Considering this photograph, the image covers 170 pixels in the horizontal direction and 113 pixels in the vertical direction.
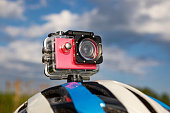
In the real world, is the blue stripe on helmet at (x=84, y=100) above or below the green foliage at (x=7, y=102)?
above

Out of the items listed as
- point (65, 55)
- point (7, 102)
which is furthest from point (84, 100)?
point (7, 102)

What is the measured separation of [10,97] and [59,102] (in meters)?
8.82

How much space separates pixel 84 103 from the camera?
211 centimetres

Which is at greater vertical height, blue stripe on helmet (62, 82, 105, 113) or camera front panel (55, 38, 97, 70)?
camera front panel (55, 38, 97, 70)

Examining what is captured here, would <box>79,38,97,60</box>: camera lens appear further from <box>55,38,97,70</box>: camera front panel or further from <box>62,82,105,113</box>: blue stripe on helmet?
<box>62,82,105,113</box>: blue stripe on helmet

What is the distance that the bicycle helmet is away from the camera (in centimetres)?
209

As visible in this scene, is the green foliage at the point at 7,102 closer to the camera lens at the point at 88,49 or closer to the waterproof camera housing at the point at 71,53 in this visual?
the waterproof camera housing at the point at 71,53

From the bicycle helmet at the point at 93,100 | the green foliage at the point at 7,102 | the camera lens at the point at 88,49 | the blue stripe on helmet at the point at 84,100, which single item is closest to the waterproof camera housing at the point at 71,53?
the camera lens at the point at 88,49

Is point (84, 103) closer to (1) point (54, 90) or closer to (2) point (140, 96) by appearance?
(1) point (54, 90)

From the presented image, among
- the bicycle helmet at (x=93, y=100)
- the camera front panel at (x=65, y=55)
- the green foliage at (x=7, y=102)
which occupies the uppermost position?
the camera front panel at (x=65, y=55)

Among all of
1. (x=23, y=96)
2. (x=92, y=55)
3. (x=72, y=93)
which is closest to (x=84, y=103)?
(x=72, y=93)

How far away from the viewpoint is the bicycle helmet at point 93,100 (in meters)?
2.09

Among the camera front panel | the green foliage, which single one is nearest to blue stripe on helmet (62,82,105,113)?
the camera front panel

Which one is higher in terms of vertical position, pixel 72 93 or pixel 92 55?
pixel 92 55
